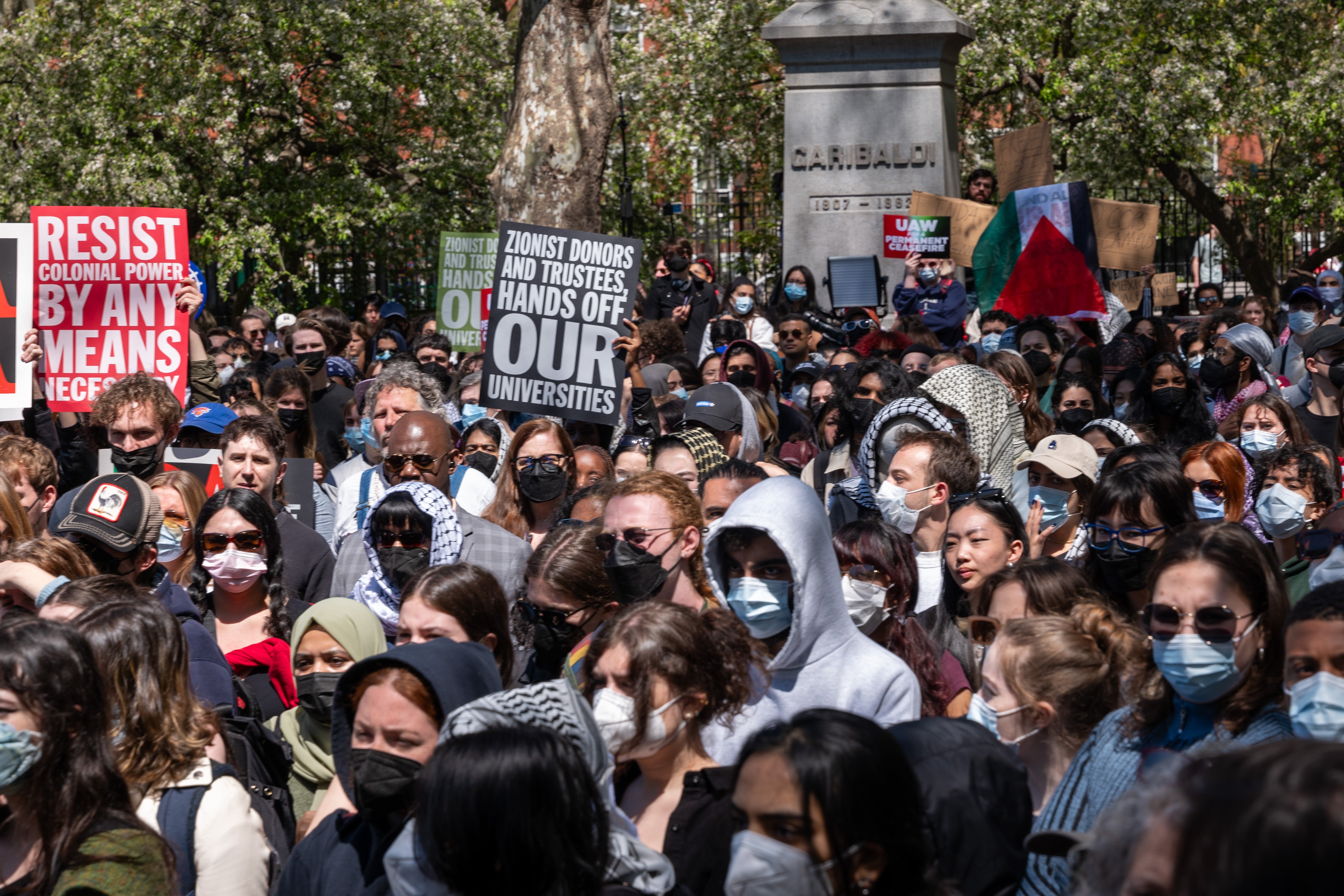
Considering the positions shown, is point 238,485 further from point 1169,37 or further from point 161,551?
→ point 1169,37

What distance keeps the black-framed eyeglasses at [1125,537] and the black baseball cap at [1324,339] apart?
382 cm

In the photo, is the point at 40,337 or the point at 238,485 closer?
the point at 238,485

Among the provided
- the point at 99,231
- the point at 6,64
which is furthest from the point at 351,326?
the point at 6,64

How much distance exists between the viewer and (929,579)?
5504mm

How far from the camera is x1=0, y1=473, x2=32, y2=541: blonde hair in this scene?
5.37 meters

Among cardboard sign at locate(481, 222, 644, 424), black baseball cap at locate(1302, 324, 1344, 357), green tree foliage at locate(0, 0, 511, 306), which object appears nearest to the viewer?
cardboard sign at locate(481, 222, 644, 424)

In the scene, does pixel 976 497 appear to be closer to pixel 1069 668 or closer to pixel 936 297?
pixel 1069 668

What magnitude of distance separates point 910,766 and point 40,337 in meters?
6.96

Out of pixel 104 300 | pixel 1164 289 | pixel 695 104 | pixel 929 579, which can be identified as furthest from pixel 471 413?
pixel 695 104

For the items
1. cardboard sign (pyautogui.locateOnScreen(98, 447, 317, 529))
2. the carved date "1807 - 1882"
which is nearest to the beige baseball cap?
cardboard sign (pyautogui.locateOnScreen(98, 447, 317, 529))

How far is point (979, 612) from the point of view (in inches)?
181

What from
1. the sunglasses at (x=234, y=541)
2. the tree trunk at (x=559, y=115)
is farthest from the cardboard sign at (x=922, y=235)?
the sunglasses at (x=234, y=541)

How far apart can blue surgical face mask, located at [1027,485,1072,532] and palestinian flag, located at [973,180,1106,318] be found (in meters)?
3.52

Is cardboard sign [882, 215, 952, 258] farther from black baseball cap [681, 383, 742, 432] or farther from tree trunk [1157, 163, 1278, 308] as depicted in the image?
tree trunk [1157, 163, 1278, 308]
